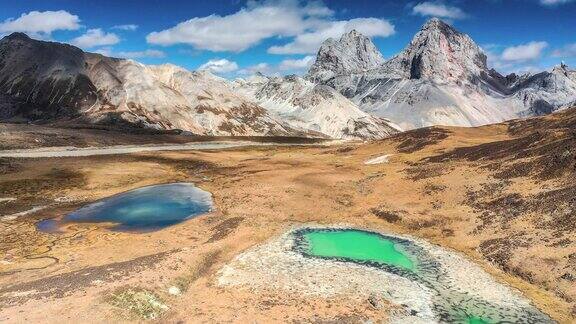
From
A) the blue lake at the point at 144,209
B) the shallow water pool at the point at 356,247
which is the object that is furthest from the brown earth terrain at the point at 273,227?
the shallow water pool at the point at 356,247

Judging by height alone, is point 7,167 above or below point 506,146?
below

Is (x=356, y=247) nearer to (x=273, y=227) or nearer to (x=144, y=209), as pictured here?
(x=273, y=227)

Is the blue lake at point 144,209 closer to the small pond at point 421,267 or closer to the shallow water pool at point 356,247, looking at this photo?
the small pond at point 421,267

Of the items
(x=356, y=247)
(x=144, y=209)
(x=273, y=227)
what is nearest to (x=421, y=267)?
(x=356, y=247)

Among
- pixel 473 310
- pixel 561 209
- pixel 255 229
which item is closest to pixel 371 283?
pixel 473 310

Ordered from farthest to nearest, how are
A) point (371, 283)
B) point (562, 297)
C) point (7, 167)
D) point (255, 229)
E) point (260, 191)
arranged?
point (7, 167), point (260, 191), point (255, 229), point (371, 283), point (562, 297)

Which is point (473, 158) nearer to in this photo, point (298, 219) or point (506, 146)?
point (506, 146)

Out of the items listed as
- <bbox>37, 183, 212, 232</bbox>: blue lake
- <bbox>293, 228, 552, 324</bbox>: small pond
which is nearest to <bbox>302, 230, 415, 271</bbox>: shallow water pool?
<bbox>293, 228, 552, 324</bbox>: small pond

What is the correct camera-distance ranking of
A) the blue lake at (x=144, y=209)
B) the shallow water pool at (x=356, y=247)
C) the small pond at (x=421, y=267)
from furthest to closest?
the blue lake at (x=144, y=209) < the shallow water pool at (x=356, y=247) < the small pond at (x=421, y=267)
